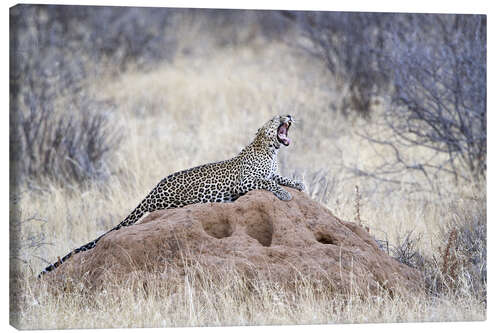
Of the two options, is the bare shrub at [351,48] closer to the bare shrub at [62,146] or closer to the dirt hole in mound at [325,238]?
the bare shrub at [62,146]

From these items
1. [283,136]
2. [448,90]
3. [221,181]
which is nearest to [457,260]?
[283,136]

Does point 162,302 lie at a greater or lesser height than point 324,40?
lesser

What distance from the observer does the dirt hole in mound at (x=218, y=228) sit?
8041mm

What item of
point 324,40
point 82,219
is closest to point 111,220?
point 82,219

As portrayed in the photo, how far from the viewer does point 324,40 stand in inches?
707

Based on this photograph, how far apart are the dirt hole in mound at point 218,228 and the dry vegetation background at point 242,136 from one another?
495 mm

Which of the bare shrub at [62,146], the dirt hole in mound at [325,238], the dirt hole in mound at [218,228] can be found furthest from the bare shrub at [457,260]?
the bare shrub at [62,146]

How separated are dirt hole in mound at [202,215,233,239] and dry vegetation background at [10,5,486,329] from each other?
1.63ft

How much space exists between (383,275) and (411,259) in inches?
52.9

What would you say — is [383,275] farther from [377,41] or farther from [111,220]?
[377,41]

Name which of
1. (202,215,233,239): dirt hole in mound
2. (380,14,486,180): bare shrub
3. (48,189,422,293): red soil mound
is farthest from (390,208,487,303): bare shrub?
(380,14,486,180): bare shrub

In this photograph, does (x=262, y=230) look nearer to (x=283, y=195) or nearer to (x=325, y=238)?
(x=283, y=195)

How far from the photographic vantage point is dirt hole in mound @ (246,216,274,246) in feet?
26.6

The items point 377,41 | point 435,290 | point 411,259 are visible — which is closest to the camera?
point 435,290
